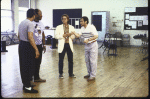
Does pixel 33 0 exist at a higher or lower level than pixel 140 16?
higher

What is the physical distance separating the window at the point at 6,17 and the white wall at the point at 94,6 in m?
2.92

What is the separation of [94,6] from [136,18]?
10.0 ft

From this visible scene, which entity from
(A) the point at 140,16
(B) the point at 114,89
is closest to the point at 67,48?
(B) the point at 114,89

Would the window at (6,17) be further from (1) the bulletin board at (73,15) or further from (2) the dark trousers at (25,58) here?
(2) the dark trousers at (25,58)

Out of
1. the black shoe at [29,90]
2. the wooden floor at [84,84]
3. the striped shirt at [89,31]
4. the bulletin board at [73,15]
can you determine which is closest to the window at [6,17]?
the bulletin board at [73,15]

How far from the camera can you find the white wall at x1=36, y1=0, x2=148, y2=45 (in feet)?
46.8

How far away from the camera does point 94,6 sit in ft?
50.0

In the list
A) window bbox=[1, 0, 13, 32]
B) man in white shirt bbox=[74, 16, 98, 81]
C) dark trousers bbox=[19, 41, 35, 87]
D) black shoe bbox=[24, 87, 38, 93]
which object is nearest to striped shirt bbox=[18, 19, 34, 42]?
dark trousers bbox=[19, 41, 35, 87]

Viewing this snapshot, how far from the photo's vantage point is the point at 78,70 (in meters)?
6.68

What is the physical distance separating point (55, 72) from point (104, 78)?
4.96 feet

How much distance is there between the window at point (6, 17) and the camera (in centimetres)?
1420

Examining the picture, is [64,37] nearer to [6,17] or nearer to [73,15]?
[6,17]

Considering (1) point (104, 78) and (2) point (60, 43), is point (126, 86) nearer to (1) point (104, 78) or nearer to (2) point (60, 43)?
(1) point (104, 78)

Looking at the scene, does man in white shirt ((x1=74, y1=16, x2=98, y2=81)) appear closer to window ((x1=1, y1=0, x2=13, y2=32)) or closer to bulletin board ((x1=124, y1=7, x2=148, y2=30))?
bulletin board ((x1=124, y1=7, x2=148, y2=30))
